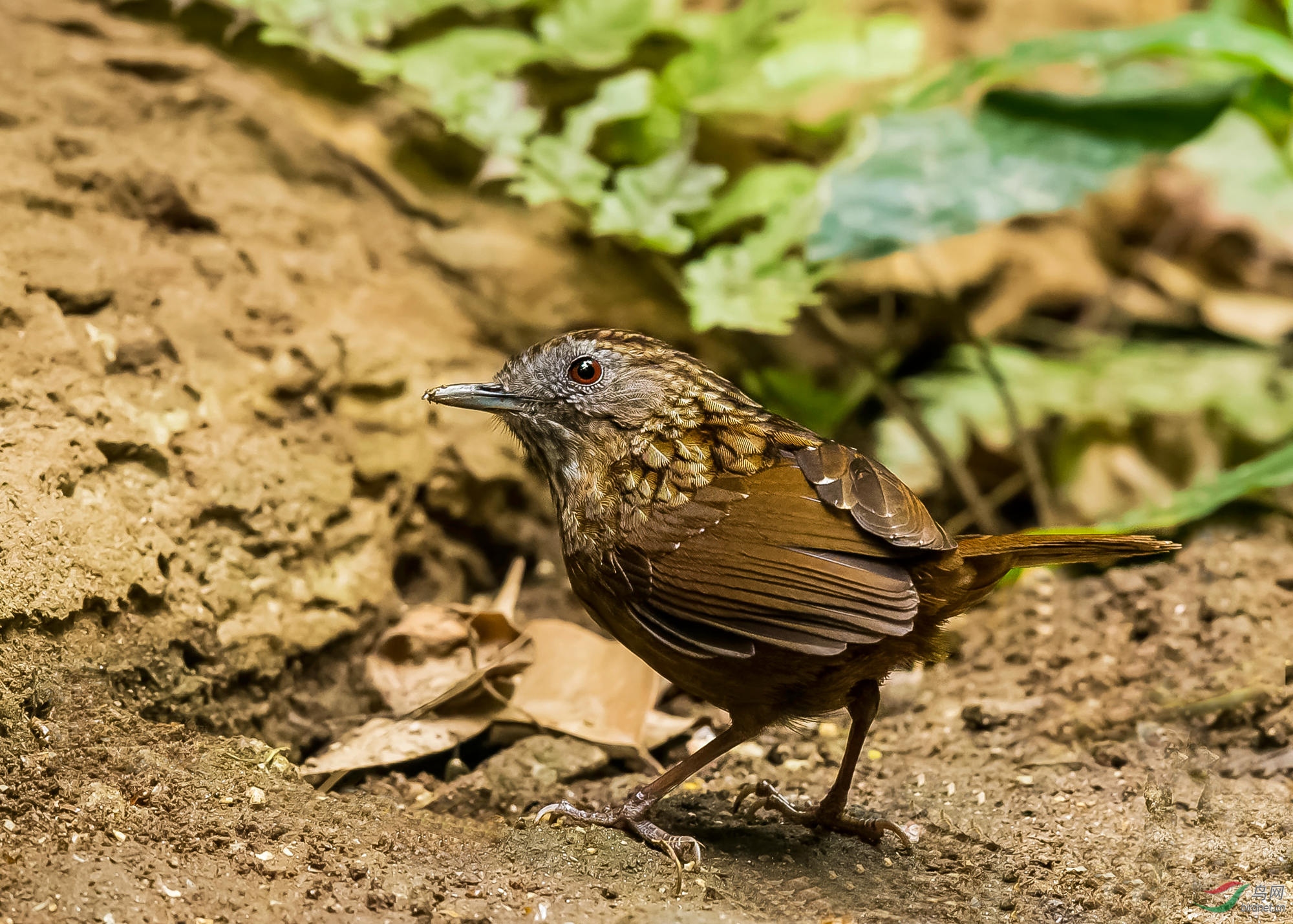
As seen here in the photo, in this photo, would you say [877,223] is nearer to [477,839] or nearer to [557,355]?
[557,355]

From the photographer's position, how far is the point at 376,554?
12.0 feet

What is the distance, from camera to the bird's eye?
3.02 m

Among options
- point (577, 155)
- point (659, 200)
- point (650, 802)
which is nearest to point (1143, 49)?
point (659, 200)

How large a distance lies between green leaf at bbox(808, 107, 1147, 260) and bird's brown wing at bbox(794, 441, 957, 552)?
125 cm

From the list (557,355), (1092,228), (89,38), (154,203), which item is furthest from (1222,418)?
(89,38)

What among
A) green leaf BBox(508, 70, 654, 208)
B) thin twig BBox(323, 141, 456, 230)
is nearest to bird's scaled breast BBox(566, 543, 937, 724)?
green leaf BBox(508, 70, 654, 208)

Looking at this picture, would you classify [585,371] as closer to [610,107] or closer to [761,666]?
[761,666]

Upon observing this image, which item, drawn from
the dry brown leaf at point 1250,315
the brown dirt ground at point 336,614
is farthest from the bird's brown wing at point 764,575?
the dry brown leaf at point 1250,315

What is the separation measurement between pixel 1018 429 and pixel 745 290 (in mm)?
1388

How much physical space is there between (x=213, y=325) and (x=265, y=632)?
0.98 meters

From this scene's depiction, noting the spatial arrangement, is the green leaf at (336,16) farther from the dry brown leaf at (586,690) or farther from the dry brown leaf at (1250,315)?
the dry brown leaf at (1250,315)

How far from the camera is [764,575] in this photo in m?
2.54
